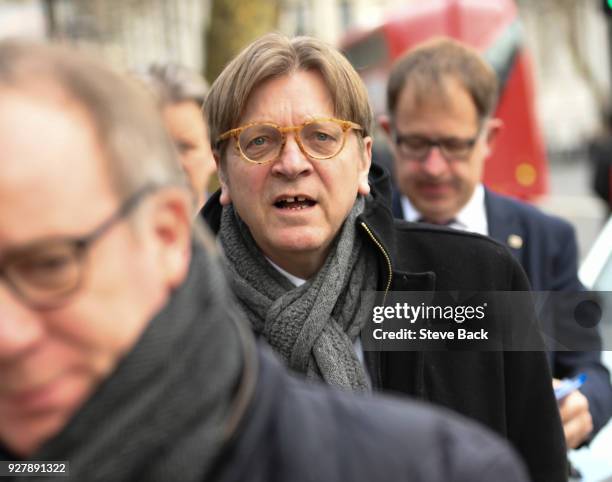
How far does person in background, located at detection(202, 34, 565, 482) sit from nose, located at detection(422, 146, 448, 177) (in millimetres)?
1136

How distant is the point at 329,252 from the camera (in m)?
2.81

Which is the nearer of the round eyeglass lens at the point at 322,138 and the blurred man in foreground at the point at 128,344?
the blurred man in foreground at the point at 128,344

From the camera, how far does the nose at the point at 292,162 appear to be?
107 inches

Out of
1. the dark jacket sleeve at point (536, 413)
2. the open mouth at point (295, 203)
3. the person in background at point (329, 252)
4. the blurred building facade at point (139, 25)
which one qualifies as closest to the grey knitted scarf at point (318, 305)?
the person in background at point (329, 252)

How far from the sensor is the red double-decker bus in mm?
11477

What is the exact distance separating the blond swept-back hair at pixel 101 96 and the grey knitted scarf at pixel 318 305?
1.04 metres

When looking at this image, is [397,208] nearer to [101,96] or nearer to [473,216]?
[473,216]

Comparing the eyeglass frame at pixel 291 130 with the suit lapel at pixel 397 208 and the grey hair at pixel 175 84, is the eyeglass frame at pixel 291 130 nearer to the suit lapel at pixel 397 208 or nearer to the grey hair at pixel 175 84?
the suit lapel at pixel 397 208

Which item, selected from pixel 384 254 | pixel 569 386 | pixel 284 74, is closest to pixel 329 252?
pixel 384 254

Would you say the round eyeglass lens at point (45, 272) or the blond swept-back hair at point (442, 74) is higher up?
the round eyeglass lens at point (45, 272)

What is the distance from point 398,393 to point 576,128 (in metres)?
48.5

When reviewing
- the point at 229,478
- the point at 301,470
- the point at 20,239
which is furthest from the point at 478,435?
the point at 20,239

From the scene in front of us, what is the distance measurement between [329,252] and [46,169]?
1397mm

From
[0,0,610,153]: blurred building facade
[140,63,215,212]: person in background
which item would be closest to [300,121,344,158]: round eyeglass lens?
[140,63,215,212]: person in background
